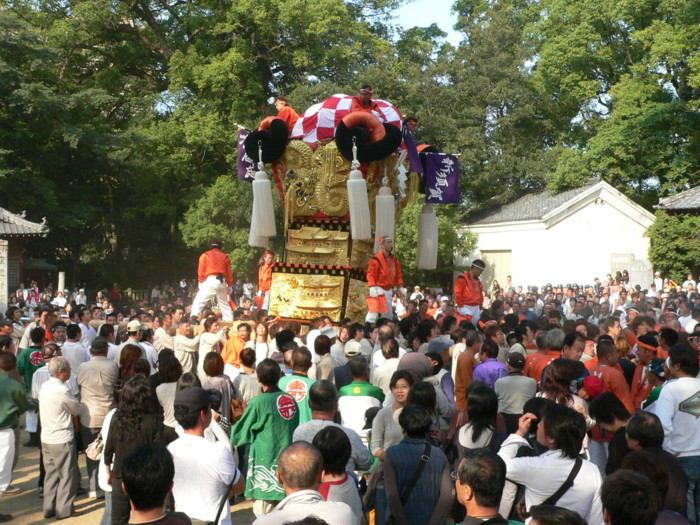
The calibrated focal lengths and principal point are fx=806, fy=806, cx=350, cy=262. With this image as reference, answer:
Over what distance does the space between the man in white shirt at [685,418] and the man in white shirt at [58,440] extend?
4.98 m

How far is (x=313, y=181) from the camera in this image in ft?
44.8

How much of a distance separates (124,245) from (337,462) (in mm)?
30926

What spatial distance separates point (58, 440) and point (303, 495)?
448cm

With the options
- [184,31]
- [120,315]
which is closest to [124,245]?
[184,31]

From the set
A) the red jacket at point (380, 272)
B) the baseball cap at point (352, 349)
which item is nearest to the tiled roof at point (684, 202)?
the red jacket at point (380, 272)

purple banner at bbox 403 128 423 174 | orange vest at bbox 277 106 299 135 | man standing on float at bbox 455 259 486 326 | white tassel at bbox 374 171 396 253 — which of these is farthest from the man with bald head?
orange vest at bbox 277 106 299 135

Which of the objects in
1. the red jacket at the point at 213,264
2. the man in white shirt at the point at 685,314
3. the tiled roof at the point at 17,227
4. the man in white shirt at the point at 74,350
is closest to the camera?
the man in white shirt at the point at 74,350

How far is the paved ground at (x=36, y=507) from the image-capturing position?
296 inches

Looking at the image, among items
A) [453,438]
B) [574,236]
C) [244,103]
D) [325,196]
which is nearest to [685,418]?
[453,438]

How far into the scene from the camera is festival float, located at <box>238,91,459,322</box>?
1320cm

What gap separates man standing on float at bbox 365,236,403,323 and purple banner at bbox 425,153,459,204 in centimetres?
278

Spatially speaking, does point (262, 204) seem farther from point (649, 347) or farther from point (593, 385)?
point (593, 385)

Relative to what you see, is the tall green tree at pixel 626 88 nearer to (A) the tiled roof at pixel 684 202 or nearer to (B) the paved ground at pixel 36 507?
(A) the tiled roof at pixel 684 202

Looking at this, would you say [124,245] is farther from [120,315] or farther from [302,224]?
[302,224]
